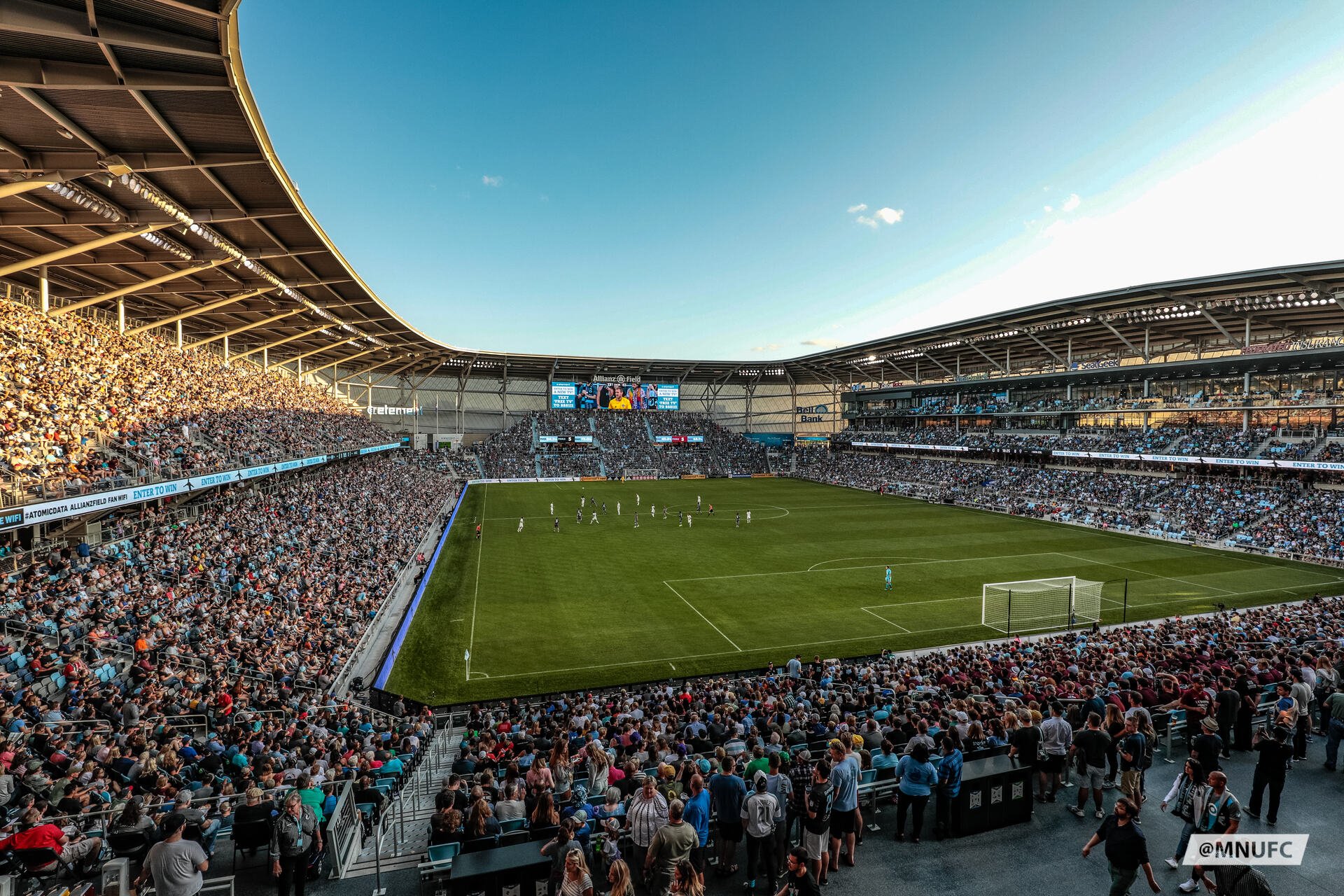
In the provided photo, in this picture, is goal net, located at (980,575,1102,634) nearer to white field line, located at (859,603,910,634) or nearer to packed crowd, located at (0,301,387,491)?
white field line, located at (859,603,910,634)

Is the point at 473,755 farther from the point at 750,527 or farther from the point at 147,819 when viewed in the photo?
the point at 750,527

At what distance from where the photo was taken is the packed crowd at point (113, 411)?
675 inches

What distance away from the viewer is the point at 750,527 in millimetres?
41375

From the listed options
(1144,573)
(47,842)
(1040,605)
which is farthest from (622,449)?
(47,842)

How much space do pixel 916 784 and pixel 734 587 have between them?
20.1 meters

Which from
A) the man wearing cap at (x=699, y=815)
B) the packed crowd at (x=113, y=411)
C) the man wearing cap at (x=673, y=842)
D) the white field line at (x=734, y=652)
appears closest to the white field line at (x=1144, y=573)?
the white field line at (x=734, y=652)

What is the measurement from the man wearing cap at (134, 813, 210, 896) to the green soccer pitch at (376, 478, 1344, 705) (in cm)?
1131

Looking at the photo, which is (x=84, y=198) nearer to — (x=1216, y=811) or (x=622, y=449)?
(x=1216, y=811)

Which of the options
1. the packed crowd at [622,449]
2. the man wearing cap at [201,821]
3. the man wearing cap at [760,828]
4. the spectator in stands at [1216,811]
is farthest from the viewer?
the packed crowd at [622,449]

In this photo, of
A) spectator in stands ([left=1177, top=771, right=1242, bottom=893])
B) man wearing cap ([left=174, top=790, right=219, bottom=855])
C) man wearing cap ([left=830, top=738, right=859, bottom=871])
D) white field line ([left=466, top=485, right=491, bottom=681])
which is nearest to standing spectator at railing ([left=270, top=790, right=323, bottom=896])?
man wearing cap ([left=174, top=790, right=219, bottom=855])

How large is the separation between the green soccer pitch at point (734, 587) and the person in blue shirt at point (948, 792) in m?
11.1

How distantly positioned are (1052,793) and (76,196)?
27515mm

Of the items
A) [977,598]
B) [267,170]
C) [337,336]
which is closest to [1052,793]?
[977,598]

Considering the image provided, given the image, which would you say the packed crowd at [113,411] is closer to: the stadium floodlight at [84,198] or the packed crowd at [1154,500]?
the stadium floodlight at [84,198]
